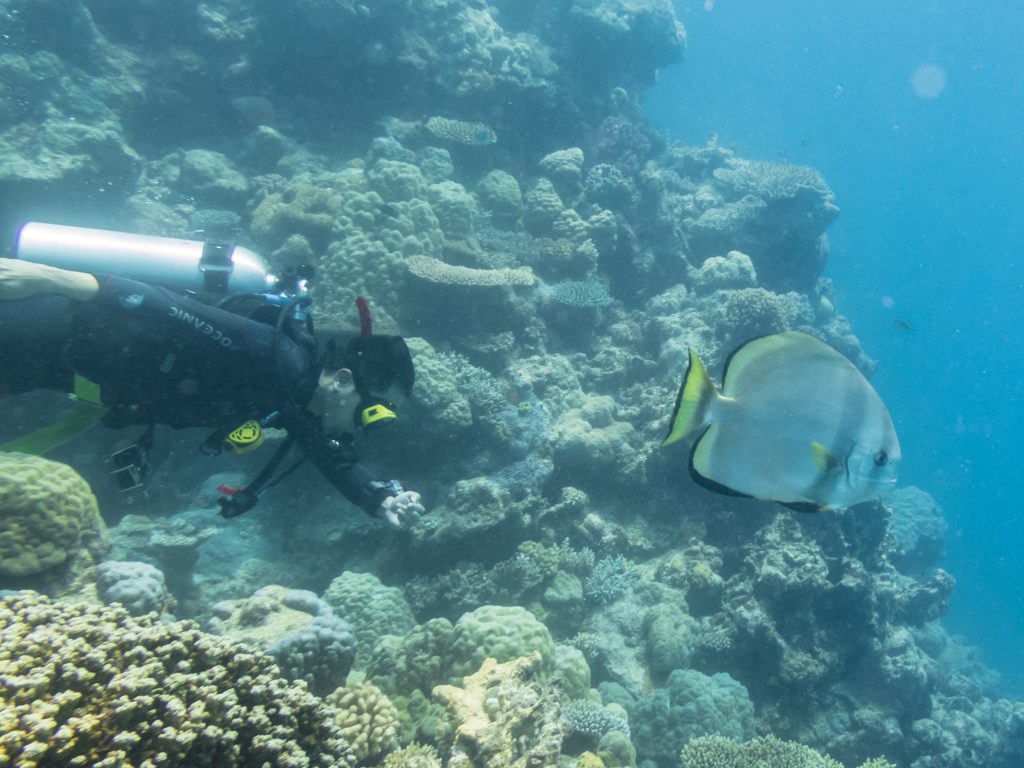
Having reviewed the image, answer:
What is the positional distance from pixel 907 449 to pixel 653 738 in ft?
201

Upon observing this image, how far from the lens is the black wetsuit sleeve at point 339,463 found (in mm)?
4078

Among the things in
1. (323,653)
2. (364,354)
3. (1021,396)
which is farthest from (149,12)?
(1021,396)

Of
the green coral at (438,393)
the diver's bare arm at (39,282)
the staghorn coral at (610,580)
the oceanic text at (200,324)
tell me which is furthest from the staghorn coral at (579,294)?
the diver's bare arm at (39,282)

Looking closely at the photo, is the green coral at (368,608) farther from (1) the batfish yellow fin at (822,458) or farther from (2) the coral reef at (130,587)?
(1) the batfish yellow fin at (822,458)

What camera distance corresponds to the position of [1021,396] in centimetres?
10425

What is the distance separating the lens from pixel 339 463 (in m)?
4.19

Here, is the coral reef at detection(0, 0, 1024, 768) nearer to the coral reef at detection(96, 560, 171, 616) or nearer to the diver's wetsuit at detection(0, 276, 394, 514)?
the coral reef at detection(96, 560, 171, 616)

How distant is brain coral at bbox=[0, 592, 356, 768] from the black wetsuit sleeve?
1786 mm

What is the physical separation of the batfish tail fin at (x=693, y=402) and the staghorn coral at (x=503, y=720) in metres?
2.43

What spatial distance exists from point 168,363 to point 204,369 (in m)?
0.23

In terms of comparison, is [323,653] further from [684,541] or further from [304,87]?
[304,87]

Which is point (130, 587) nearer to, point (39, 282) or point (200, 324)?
point (200, 324)

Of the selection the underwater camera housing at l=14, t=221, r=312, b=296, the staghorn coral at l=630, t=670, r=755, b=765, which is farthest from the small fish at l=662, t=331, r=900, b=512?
the staghorn coral at l=630, t=670, r=755, b=765

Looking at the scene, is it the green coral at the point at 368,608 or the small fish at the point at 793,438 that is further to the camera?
the green coral at the point at 368,608
